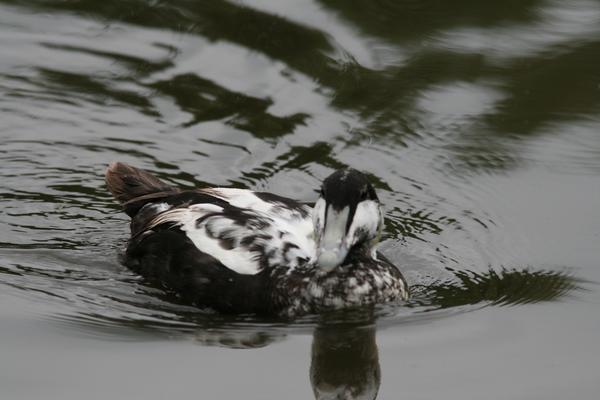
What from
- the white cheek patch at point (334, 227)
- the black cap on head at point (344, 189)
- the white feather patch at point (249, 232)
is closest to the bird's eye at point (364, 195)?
the black cap on head at point (344, 189)

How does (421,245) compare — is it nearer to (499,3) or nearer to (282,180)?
(282,180)

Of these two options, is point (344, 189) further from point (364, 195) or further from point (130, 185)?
point (130, 185)

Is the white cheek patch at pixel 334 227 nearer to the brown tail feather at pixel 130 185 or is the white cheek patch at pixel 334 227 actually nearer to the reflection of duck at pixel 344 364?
the reflection of duck at pixel 344 364

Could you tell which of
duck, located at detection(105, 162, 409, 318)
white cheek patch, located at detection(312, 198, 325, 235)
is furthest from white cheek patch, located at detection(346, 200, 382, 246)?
white cheek patch, located at detection(312, 198, 325, 235)

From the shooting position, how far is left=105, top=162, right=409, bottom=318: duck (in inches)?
323

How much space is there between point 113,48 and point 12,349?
5.83 m

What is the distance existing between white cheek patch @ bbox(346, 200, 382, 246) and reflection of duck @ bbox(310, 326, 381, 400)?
57 cm

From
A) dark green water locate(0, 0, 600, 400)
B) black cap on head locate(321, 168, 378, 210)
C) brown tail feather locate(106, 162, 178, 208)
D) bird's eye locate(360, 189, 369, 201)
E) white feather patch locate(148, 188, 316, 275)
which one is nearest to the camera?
dark green water locate(0, 0, 600, 400)

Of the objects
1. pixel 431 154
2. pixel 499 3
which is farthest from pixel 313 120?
pixel 499 3

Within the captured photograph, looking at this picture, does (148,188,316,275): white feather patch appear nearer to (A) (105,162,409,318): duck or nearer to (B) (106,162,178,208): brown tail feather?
(A) (105,162,409,318): duck

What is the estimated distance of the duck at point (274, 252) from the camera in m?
8.21

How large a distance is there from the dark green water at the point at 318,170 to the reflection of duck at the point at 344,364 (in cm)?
2

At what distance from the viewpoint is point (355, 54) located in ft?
41.9

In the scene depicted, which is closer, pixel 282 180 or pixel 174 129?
pixel 282 180
